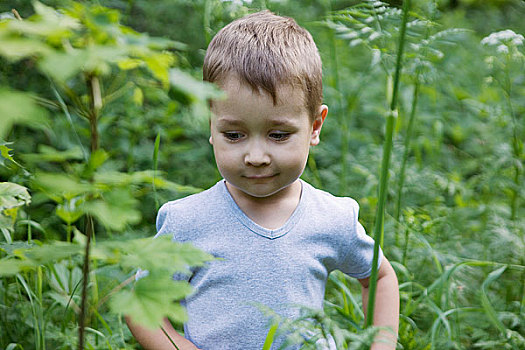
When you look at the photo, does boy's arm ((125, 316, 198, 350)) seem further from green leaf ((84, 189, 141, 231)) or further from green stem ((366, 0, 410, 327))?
green leaf ((84, 189, 141, 231))

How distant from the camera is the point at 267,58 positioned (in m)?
1.52

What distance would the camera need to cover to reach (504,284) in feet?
8.05

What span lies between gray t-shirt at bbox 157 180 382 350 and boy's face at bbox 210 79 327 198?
4.9 inches

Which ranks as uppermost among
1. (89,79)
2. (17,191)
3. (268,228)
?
(89,79)

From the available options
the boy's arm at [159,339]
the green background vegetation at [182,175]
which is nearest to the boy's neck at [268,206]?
the green background vegetation at [182,175]

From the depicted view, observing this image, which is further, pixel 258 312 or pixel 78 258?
pixel 78 258

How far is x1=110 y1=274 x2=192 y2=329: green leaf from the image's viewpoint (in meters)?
0.88

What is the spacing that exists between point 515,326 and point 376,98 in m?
2.38

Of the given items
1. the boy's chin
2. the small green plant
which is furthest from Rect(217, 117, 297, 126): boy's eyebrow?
the small green plant

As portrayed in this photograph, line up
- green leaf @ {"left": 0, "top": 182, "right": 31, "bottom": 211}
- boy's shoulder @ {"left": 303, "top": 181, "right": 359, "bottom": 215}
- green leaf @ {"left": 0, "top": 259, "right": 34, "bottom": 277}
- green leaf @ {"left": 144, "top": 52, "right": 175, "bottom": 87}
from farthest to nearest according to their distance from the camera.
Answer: boy's shoulder @ {"left": 303, "top": 181, "right": 359, "bottom": 215}
green leaf @ {"left": 0, "top": 182, "right": 31, "bottom": 211}
green leaf @ {"left": 0, "top": 259, "right": 34, "bottom": 277}
green leaf @ {"left": 144, "top": 52, "right": 175, "bottom": 87}

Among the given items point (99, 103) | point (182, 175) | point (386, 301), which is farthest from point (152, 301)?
point (182, 175)

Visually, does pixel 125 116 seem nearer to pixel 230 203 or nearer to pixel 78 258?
pixel 78 258

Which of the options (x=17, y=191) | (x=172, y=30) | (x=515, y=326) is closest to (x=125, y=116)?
(x=172, y=30)

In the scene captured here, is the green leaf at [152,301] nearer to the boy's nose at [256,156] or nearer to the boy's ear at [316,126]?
the boy's nose at [256,156]
